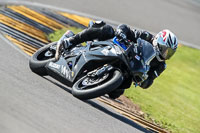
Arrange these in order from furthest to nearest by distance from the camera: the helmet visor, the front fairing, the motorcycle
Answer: the helmet visor, the front fairing, the motorcycle

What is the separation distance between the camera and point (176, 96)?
426 inches

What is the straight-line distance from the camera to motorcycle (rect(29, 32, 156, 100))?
670 cm

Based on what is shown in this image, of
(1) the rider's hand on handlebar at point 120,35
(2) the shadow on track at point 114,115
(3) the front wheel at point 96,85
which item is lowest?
(2) the shadow on track at point 114,115

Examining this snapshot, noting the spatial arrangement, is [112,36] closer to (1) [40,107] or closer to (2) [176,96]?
(1) [40,107]

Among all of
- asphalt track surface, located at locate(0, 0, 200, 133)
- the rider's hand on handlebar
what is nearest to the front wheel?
asphalt track surface, located at locate(0, 0, 200, 133)

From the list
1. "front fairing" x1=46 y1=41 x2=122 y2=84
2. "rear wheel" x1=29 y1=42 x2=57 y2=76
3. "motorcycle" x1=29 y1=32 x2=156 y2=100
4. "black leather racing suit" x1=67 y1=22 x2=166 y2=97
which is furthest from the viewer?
"rear wheel" x1=29 y1=42 x2=57 y2=76

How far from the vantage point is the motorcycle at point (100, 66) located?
6.70m

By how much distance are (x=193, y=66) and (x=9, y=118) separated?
9817 millimetres

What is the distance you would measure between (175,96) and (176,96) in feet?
0.14

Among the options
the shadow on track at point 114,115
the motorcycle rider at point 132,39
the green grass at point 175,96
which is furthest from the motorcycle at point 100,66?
the green grass at point 175,96

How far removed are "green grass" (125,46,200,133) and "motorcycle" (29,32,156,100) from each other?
1755 mm

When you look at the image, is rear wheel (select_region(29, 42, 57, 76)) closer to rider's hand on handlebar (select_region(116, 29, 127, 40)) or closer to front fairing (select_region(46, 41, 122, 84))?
front fairing (select_region(46, 41, 122, 84))

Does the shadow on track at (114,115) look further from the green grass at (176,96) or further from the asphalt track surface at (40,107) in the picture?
the green grass at (176,96)

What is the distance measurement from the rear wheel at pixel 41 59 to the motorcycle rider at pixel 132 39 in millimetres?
257
